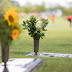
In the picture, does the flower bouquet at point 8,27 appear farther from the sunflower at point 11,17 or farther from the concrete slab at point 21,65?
the concrete slab at point 21,65

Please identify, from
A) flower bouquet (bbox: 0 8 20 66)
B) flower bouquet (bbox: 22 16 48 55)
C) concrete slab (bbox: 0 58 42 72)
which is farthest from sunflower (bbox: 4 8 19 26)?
flower bouquet (bbox: 22 16 48 55)

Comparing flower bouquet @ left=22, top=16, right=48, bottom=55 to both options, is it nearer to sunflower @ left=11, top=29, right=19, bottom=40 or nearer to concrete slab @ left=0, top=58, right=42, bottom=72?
concrete slab @ left=0, top=58, right=42, bottom=72

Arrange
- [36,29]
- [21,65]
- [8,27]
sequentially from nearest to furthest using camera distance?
[8,27]
[21,65]
[36,29]

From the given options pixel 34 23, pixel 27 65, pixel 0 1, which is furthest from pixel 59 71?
pixel 0 1

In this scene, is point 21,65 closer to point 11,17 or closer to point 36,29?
point 11,17

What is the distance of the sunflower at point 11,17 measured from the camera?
23.9ft

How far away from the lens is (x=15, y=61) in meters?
9.83

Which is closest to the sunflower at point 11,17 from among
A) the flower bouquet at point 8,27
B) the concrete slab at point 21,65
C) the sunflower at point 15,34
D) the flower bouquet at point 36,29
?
the flower bouquet at point 8,27

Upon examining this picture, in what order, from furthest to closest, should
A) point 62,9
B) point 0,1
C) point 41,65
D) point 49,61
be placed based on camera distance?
point 62,9, point 0,1, point 49,61, point 41,65

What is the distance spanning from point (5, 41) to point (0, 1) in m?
101

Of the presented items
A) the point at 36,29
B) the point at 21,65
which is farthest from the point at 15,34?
the point at 36,29

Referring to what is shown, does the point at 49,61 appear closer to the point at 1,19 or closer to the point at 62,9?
the point at 1,19

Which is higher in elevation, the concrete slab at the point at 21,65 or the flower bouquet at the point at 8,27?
the flower bouquet at the point at 8,27

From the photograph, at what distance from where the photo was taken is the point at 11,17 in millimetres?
7336
